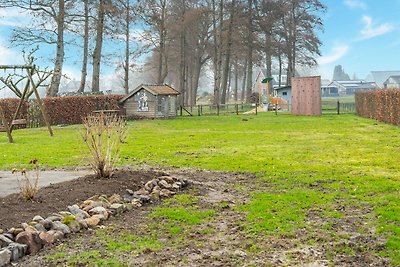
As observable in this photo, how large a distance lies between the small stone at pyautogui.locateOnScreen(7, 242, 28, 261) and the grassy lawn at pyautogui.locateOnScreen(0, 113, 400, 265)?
1843mm

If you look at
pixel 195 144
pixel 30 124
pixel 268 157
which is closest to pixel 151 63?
pixel 30 124

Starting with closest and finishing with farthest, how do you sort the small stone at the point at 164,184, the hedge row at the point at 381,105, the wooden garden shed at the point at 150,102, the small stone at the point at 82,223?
the small stone at the point at 82,223 < the small stone at the point at 164,184 < the hedge row at the point at 381,105 < the wooden garden shed at the point at 150,102

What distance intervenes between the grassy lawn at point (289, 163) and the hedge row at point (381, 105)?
407 cm

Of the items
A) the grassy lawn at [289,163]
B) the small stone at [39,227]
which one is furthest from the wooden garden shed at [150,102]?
the small stone at [39,227]

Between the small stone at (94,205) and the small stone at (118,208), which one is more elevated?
the small stone at (94,205)

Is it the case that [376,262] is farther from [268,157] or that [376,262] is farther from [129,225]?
[268,157]

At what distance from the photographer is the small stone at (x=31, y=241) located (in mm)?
4973

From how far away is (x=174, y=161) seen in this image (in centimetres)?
1114

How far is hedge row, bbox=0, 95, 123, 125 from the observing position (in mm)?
24909

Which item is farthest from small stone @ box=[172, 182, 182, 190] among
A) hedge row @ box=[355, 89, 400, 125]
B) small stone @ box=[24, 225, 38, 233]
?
hedge row @ box=[355, 89, 400, 125]

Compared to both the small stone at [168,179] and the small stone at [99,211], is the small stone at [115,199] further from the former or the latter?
the small stone at [168,179]

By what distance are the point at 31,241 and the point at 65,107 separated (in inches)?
909

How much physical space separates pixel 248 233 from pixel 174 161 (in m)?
5.78

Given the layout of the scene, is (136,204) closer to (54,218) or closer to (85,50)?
(54,218)
